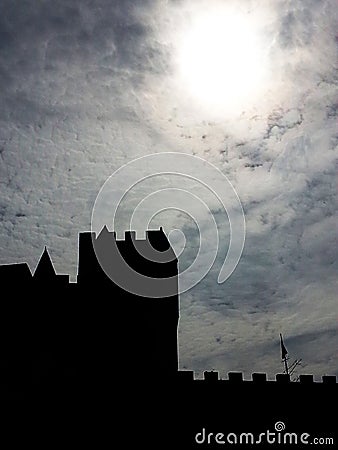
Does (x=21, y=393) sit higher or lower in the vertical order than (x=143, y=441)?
higher

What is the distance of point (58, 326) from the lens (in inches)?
1681

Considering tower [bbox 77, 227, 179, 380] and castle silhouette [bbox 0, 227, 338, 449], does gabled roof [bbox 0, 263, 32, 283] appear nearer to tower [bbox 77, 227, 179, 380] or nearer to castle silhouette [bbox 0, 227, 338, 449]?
castle silhouette [bbox 0, 227, 338, 449]

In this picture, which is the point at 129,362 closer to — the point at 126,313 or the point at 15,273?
the point at 126,313

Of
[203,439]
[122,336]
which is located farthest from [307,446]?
[122,336]

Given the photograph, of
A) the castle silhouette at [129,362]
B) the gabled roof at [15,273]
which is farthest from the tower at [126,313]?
the gabled roof at [15,273]

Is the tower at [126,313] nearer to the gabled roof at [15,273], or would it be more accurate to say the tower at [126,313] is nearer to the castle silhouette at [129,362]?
the castle silhouette at [129,362]

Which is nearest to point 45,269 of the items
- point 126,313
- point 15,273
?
point 15,273

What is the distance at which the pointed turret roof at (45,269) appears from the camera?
143 ft

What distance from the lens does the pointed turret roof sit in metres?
43.7

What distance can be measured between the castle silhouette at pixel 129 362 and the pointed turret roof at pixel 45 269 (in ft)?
0.26

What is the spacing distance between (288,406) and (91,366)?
45.3 feet

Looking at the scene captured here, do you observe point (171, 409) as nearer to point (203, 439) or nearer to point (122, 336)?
point (203, 439)

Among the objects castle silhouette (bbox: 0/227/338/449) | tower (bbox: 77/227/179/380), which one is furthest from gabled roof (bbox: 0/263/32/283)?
tower (bbox: 77/227/179/380)

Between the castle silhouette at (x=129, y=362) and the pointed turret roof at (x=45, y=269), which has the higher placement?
the pointed turret roof at (x=45, y=269)
